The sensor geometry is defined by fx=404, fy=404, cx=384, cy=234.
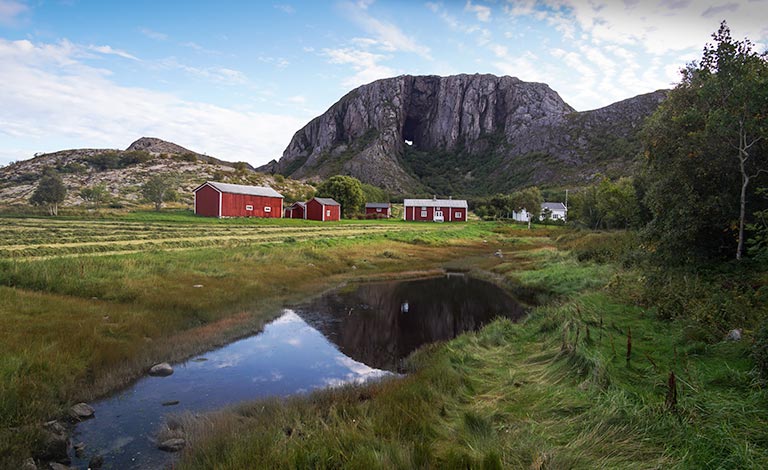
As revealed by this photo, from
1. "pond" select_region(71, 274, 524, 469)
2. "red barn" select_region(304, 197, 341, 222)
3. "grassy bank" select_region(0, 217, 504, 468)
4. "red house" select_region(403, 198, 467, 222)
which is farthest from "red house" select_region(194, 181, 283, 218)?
"pond" select_region(71, 274, 524, 469)

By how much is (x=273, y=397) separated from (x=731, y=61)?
1536 cm

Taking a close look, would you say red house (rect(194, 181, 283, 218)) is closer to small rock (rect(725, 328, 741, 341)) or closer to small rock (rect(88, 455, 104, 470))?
small rock (rect(88, 455, 104, 470))

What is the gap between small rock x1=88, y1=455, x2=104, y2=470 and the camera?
21.0 feet

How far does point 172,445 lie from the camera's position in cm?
689

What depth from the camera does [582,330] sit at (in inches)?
418

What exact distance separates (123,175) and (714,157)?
4611 inches

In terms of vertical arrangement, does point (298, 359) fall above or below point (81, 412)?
below

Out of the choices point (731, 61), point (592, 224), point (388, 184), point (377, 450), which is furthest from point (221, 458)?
point (388, 184)

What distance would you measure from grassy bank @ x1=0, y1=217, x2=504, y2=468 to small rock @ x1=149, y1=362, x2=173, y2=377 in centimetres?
29

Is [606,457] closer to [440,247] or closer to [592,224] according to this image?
[440,247]

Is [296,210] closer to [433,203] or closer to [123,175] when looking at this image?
[433,203]

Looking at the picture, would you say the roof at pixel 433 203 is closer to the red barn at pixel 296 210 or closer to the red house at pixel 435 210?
the red house at pixel 435 210

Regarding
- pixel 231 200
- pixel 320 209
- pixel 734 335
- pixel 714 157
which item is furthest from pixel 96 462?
pixel 320 209

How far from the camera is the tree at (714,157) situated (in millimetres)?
10867
